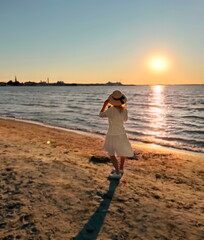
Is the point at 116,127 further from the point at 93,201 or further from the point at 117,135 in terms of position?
the point at 93,201

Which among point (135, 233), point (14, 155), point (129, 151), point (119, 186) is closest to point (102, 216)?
point (135, 233)

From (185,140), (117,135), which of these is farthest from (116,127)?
(185,140)

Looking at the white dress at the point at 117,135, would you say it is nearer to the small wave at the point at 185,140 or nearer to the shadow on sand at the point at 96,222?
the shadow on sand at the point at 96,222

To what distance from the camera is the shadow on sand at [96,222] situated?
12.4 ft

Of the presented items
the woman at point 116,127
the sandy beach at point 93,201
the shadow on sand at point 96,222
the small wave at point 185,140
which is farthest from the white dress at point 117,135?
the small wave at point 185,140

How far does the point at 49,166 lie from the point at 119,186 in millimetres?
2118

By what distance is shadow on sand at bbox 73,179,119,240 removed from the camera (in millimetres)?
3791

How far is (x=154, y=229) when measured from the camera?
13.1ft

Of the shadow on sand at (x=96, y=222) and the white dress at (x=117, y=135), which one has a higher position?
the white dress at (x=117, y=135)

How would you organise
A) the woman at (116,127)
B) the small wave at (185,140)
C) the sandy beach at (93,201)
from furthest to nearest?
the small wave at (185,140) → the woman at (116,127) → the sandy beach at (93,201)

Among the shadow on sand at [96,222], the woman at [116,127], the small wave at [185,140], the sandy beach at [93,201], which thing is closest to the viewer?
the shadow on sand at [96,222]

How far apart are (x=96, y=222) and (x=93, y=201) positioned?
28.2 inches

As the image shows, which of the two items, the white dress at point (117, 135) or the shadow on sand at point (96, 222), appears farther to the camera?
the white dress at point (117, 135)

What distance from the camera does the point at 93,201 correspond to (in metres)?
4.85
